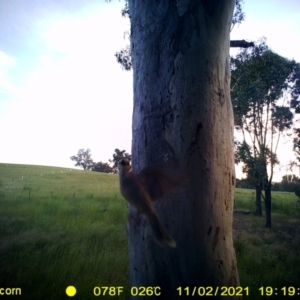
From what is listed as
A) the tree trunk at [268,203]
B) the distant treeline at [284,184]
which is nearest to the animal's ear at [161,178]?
the distant treeline at [284,184]

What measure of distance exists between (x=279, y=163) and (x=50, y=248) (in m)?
2.66

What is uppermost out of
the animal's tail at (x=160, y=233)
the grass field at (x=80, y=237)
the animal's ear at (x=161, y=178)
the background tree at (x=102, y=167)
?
the background tree at (x=102, y=167)

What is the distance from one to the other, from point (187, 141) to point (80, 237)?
1.97 m

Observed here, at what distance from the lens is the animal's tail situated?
56 centimetres

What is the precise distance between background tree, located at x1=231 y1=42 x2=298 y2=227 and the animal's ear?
253 cm

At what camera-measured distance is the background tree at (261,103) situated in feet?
9.30

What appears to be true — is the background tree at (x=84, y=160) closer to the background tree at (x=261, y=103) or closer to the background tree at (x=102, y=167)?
the background tree at (x=102, y=167)

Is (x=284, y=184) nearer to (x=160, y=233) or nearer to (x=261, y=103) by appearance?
(x=261, y=103)

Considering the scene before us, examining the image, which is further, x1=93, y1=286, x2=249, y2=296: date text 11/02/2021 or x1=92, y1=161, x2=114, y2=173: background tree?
x1=92, y1=161, x2=114, y2=173: background tree

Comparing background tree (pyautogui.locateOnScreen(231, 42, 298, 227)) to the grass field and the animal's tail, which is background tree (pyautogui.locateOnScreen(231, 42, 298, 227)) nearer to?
the grass field

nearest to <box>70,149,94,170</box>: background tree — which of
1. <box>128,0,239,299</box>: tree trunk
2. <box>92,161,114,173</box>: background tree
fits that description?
<box>92,161,114,173</box>: background tree

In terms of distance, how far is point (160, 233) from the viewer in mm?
562

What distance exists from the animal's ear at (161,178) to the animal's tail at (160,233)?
5 centimetres
